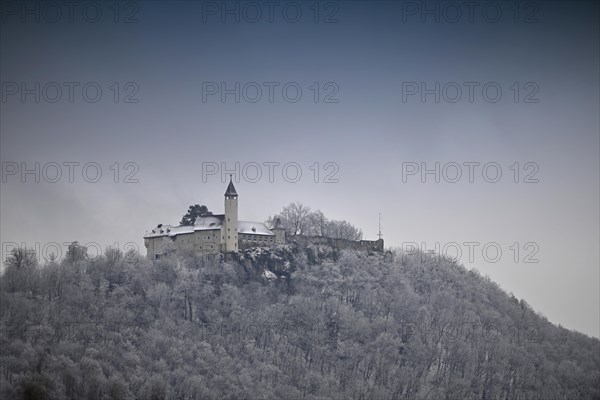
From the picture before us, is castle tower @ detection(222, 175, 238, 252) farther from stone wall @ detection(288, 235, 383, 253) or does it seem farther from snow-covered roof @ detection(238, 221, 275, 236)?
stone wall @ detection(288, 235, 383, 253)

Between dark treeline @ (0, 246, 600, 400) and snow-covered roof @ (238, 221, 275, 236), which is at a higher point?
snow-covered roof @ (238, 221, 275, 236)

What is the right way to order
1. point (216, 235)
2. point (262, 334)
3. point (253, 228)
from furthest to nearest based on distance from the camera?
1. point (253, 228)
2. point (216, 235)
3. point (262, 334)

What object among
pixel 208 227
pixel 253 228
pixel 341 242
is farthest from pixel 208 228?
pixel 341 242

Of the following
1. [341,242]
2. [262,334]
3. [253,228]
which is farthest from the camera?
[341,242]

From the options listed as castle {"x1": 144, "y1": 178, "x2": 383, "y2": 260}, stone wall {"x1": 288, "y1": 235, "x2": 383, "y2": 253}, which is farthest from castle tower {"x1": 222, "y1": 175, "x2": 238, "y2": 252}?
stone wall {"x1": 288, "y1": 235, "x2": 383, "y2": 253}

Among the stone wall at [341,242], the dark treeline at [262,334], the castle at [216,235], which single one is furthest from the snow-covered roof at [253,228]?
the stone wall at [341,242]

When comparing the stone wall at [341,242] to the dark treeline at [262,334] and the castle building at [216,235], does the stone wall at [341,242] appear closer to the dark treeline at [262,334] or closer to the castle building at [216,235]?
the dark treeline at [262,334]

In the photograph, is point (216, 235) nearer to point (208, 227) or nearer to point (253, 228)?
point (208, 227)
